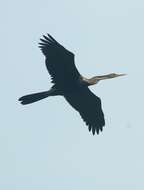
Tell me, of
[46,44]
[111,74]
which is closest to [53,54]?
[46,44]

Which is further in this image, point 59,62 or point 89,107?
point 89,107

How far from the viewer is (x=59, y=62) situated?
32.8 metres

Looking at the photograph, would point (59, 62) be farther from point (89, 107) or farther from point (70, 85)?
point (89, 107)

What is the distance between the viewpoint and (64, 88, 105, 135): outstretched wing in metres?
33.9

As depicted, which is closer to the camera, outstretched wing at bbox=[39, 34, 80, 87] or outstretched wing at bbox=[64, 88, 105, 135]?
outstretched wing at bbox=[39, 34, 80, 87]

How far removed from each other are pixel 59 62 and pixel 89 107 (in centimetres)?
214

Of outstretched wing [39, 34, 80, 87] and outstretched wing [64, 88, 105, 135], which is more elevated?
outstretched wing [39, 34, 80, 87]

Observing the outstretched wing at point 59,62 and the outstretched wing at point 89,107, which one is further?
the outstretched wing at point 89,107

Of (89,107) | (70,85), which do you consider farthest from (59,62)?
(89,107)

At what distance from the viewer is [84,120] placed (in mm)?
34531

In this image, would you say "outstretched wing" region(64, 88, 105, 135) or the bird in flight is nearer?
the bird in flight

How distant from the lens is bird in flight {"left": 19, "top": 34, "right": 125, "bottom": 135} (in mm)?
32706

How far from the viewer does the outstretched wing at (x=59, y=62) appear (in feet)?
107

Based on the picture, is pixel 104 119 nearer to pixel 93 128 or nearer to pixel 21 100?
pixel 93 128
